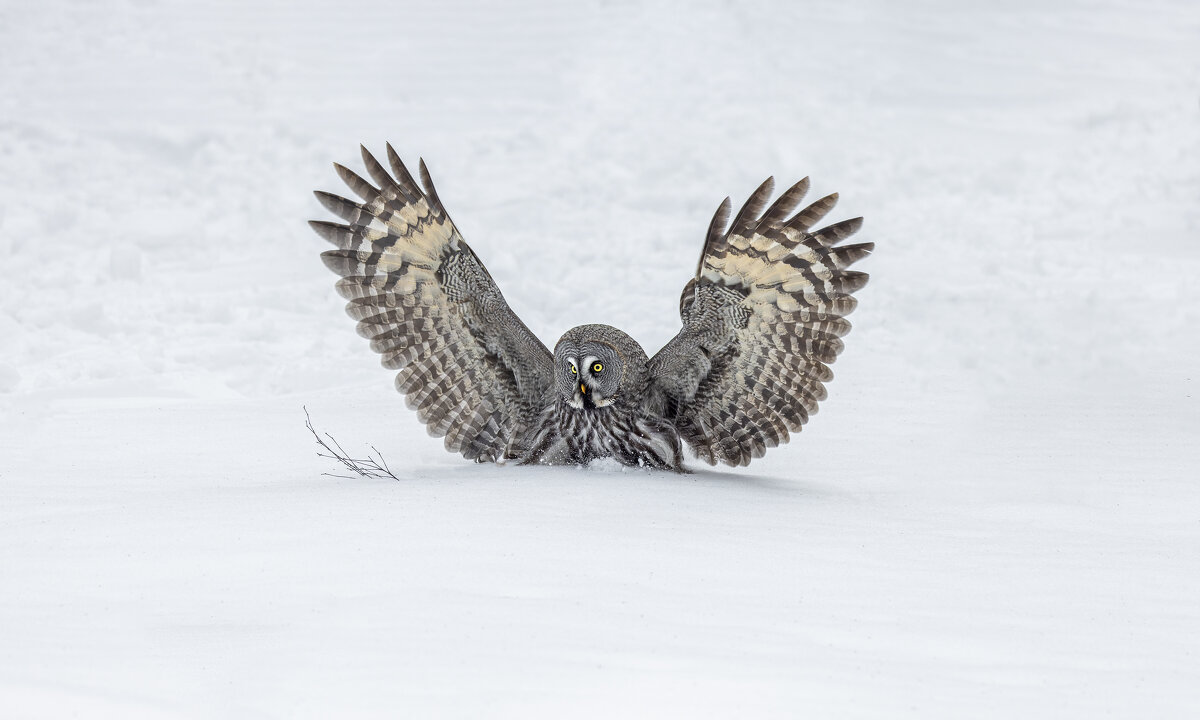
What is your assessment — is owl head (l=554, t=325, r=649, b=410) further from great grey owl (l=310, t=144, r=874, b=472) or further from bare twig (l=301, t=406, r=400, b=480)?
bare twig (l=301, t=406, r=400, b=480)

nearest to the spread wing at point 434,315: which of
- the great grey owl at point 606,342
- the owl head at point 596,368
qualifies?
the great grey owl at point 606,342

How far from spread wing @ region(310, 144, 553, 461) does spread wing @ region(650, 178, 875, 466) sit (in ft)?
1.91

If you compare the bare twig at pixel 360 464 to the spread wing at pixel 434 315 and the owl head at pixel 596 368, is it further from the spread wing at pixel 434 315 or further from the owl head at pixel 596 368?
the owl head at pixel 596 368

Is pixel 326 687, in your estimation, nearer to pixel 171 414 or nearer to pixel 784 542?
pixel 784 542

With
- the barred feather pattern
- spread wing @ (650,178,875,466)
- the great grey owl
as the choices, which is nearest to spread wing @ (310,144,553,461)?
the great grey owl

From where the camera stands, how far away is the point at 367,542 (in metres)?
3.54

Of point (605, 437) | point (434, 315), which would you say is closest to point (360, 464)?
point (434, 315)

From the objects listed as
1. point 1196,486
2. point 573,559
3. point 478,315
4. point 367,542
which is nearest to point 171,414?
point 478,315

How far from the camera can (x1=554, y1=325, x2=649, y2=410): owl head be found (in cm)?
478

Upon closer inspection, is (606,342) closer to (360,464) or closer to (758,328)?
(758,328)

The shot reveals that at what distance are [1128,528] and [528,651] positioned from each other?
2413 mm

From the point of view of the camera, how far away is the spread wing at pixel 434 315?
16.4 ft

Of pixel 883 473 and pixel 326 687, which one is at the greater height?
pixel 883 473

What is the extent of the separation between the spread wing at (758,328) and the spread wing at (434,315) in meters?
0.58
